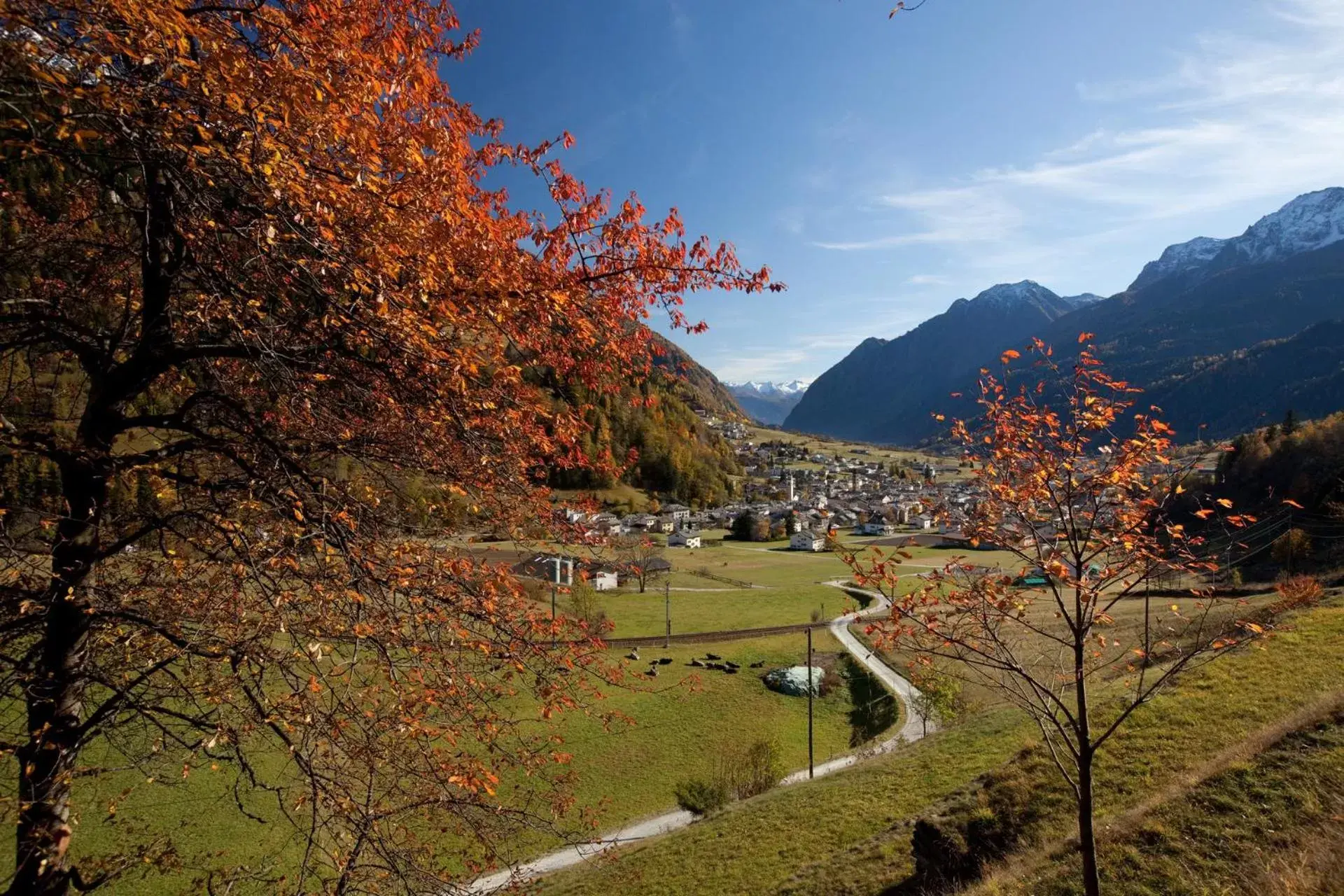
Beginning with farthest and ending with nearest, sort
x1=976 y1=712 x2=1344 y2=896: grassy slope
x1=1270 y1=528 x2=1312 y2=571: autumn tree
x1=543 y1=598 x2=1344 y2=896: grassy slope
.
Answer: x1=1270 y1=528 x2=1312 y2=571: autumn tree < x1=543 y1=598 x2=1344 y2=896: grassy slope < x1=976 y1=712 x2=1344 y2=896: grassy slope

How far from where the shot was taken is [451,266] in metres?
4.12

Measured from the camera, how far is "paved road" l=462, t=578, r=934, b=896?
16.5 meters

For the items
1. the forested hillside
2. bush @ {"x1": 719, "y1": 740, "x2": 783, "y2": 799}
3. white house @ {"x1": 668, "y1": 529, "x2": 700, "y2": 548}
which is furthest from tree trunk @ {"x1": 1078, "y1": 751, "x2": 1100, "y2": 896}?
white house @ {"x1": 668, "y1": 529, "x2": 700, "y2": 548}

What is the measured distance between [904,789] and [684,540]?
7851 centimetres

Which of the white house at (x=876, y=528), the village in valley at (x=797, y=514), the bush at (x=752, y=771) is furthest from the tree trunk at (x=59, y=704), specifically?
the white house at (x=876, y=528)

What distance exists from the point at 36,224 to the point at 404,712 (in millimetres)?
5306

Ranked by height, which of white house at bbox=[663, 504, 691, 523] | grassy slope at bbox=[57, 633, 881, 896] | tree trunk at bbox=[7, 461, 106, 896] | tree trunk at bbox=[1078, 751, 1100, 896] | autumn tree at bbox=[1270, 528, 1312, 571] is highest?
tree trunk at bbox=[7, 461, 106, 896]

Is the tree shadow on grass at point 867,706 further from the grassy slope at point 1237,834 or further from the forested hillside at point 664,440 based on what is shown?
the grassy slope at point 1237,834

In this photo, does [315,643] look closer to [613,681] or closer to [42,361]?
[613,681]

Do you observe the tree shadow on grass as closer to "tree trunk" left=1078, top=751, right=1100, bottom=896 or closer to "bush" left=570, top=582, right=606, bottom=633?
"bush" left=570, top=582, right=606, bottom=633

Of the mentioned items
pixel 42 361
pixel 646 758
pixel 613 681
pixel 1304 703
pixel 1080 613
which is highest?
pixel 42 361

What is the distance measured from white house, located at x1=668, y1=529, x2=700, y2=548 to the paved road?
50.3m

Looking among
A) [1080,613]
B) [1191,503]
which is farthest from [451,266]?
[1191,503]

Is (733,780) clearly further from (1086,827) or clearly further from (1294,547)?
(1294,547)
